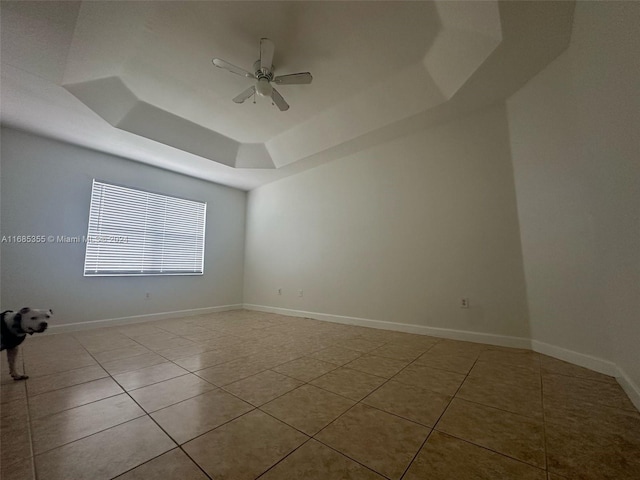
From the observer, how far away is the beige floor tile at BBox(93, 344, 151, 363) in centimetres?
219

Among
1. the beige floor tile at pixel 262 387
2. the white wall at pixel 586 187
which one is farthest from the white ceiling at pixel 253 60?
the beige floor tile at pixel 262 387

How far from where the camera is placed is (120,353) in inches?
92.0

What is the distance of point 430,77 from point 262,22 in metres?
1.76

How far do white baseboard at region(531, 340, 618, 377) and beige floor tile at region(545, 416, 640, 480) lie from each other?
0.88 meters

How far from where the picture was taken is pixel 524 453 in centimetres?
100

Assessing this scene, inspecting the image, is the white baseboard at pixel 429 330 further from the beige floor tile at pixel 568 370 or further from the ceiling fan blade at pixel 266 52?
the ceiling fan blade at pixel 266 52

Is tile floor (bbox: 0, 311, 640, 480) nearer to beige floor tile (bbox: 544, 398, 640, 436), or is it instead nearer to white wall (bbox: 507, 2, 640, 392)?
beige floor tile (bbox: 544, 398, 640, 436)

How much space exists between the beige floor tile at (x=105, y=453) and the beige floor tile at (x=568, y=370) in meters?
2.63

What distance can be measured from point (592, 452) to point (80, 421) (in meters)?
2.42

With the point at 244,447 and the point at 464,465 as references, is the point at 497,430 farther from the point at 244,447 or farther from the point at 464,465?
the point at 244,447

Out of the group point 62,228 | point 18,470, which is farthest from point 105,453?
point 62,228

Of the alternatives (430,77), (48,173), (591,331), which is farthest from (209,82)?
(591,331)

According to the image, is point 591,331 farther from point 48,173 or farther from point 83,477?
point 48,173

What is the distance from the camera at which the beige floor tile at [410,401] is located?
1274mm
